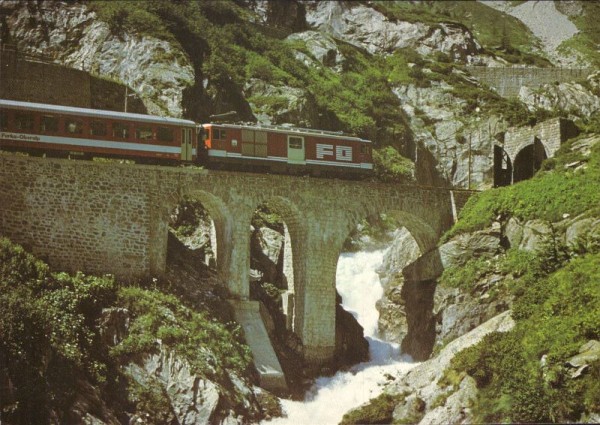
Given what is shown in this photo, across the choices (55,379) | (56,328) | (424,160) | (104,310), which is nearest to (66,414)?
(55,379)

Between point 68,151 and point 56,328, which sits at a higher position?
point 68,151

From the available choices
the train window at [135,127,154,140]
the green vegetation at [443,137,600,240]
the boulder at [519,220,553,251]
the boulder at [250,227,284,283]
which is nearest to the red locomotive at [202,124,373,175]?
the train window at [135,127,154,140]

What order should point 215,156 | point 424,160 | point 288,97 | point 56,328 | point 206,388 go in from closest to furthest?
point 56,328, point 206,388, point 215,156, point 288,97, point 424,160

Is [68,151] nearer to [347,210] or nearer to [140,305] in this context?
[140,305]

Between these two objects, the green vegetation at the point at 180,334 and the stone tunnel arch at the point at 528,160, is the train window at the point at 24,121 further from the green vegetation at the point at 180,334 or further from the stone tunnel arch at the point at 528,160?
the stone tunnel arch at the point at 528,160

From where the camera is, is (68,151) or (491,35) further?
(491,35)

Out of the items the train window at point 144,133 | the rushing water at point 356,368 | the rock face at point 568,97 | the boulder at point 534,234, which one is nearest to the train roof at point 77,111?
the train window at point 144,133
